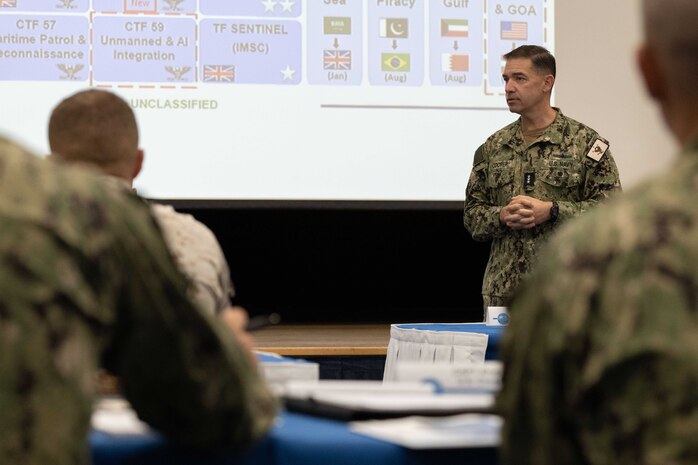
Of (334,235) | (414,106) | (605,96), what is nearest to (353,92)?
(414,106)

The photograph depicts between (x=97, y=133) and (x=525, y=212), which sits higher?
(x=97, y=133)

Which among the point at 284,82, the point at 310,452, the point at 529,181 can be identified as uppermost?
the point at 284,82

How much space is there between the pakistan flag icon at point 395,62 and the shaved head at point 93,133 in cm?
355

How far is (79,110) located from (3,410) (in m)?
0.80

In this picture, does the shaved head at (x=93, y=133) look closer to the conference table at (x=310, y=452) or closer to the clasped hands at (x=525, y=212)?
the conference table at (x=310, y=452)

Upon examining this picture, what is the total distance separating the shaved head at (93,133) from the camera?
166 cm

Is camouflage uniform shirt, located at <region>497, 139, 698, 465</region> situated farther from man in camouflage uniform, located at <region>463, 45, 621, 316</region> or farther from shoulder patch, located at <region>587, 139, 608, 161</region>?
shoulder patch, located at <region>587, 139, 608, 161</region>

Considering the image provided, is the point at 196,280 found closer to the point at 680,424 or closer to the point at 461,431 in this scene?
the point at 461,431

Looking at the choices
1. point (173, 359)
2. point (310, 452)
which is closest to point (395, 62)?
point (310, 452)

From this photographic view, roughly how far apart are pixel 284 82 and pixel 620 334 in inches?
172

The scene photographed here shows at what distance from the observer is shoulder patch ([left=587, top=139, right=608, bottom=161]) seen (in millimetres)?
4203

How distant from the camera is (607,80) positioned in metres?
5.54

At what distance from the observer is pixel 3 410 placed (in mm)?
936

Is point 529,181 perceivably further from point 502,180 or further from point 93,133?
point 93,133
